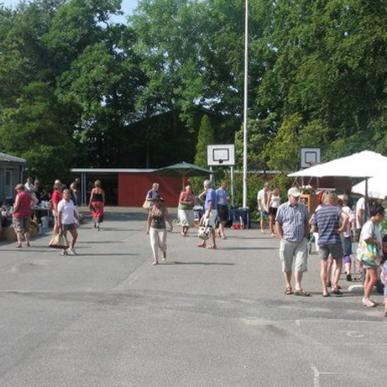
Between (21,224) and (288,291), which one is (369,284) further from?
(21,224)

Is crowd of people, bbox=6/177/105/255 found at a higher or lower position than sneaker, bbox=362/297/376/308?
higher

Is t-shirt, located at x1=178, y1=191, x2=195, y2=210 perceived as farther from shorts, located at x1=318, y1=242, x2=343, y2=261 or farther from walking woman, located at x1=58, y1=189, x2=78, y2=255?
shorts, located at x1=318, y1=242, x2=343, y2=261

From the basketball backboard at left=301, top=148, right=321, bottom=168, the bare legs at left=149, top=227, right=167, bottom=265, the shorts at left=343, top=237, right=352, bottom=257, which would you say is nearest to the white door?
the basketball backboard at left=301, top=148, right=321, bottom=168

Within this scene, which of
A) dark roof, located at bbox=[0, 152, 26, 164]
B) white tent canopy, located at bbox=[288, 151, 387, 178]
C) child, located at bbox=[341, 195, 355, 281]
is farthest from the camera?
dark roof, located at bbox=[0, 152, 26, 164]

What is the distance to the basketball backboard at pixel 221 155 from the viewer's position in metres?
28.7

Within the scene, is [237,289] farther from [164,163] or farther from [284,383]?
[164,163]

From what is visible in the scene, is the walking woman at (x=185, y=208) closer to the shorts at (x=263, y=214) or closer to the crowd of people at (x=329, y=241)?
the shorts at (x=263, y=214)

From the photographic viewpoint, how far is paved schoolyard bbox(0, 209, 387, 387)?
664 cm

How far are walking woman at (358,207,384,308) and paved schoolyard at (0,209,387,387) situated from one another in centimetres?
28

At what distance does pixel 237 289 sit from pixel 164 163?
4388 centimetres

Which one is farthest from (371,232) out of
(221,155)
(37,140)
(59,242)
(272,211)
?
(37,140)

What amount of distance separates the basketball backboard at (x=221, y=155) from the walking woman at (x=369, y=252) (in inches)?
708

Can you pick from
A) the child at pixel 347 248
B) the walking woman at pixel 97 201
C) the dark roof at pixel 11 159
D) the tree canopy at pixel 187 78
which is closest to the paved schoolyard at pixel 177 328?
the child at pixel 347 248

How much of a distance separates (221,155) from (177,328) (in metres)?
20.4
